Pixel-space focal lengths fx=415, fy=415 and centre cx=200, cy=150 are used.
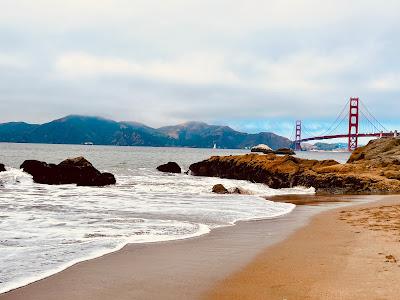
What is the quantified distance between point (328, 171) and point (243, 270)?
22750mm

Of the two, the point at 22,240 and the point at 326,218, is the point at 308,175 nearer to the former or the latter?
the point at 326,218

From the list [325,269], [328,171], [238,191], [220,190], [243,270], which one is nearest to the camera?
[325,269]

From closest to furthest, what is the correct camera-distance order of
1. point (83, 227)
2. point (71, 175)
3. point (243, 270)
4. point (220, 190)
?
point (243, 270) < point (83, 227) < point (220, 190) < point (71, 175)

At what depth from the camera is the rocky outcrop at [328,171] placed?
2497cm

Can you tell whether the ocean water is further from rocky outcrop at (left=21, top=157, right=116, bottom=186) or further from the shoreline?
rocky outcrop at (left=21, top=157, right=116, bottom=186)

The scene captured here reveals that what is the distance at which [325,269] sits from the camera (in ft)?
20.9

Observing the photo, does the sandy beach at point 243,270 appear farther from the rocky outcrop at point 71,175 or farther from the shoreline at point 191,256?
the rocky outcrop at point 71,175

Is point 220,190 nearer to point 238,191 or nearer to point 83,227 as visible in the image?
point 238,191

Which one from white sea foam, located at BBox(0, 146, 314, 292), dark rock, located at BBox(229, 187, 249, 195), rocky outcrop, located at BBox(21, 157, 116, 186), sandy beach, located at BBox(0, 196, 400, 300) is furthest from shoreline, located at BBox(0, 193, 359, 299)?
rocky outcrop, located at BBox(21, 157, 116, 186)

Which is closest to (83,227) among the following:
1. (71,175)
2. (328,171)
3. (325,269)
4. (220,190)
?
(325,269)

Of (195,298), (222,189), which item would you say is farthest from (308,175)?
(195,298)

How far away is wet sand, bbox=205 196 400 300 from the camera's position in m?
5.21

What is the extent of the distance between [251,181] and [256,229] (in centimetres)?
2356

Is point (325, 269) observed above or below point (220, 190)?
above
